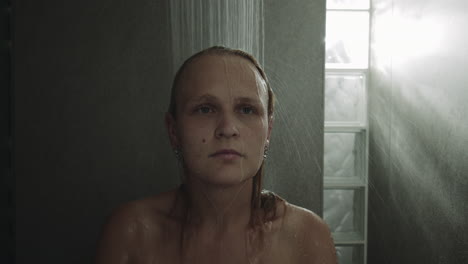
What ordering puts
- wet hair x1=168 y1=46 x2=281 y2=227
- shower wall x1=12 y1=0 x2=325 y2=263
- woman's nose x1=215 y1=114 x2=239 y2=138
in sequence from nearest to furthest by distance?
1. woman's nose x1=215 y1=114 x2=239 y2=138
2. wet hair x1=168 y1=46 x2=281 y2=227
3. shower wall x1=12 y1=0 x2=325 y2=263

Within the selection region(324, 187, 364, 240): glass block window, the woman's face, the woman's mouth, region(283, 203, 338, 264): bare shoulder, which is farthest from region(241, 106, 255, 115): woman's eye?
region(324, 187, 364, 240): glass block window

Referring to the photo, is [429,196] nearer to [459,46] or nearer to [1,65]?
[459,46]

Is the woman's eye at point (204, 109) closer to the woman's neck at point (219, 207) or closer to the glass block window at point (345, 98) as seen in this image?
the woman's neck at point (219, 207)

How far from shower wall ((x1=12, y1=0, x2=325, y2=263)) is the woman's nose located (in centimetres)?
38

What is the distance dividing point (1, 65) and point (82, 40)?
25 centimetres

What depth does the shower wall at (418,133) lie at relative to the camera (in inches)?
39.7

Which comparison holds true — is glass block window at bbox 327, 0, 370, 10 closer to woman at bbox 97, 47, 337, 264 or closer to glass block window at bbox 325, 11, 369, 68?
glass block window at bbox 325, 11, 369, 68

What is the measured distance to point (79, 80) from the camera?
115 cm

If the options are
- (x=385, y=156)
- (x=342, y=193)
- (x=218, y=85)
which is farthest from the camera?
(x=342, y=193)

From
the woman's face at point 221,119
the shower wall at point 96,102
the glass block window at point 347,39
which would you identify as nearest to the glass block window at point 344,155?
the glass block window at point 347,39

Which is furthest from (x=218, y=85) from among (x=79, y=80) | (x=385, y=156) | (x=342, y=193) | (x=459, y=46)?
(x=342, y=193)

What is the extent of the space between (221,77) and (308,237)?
441mm

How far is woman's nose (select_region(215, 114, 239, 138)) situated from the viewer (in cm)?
83

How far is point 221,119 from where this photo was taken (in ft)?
2.78
